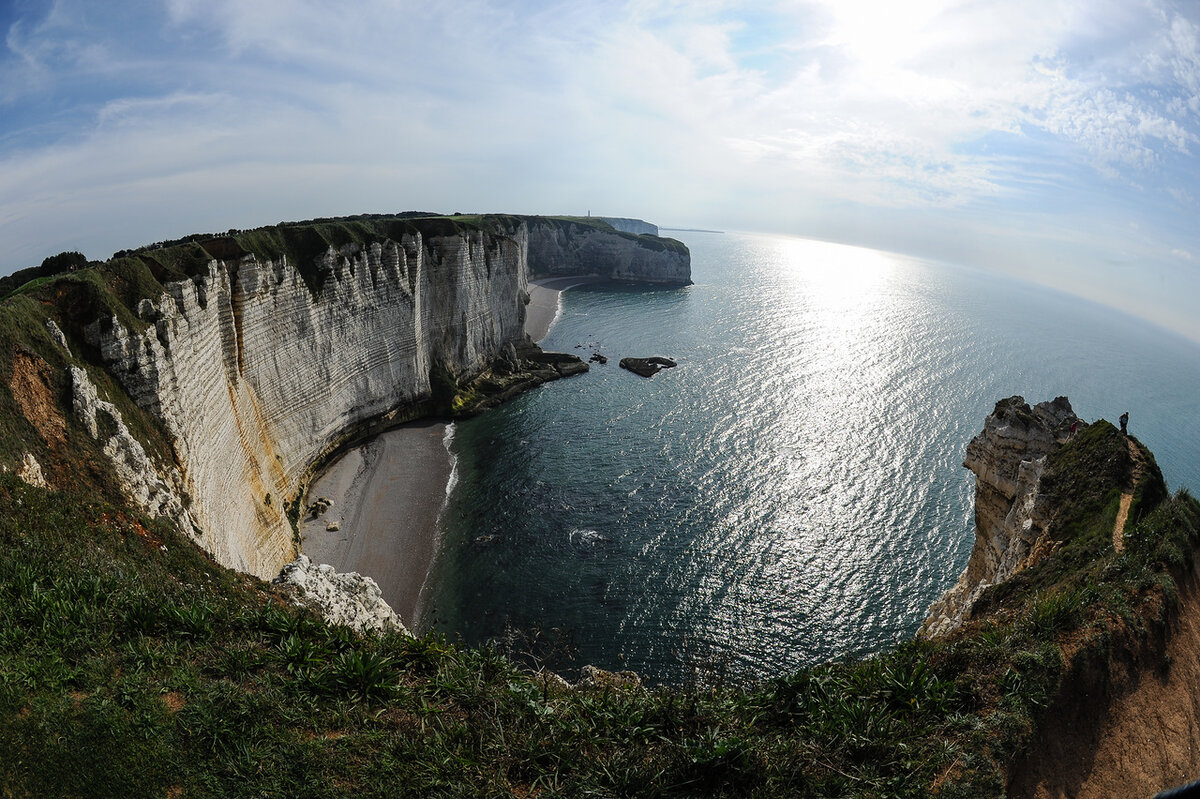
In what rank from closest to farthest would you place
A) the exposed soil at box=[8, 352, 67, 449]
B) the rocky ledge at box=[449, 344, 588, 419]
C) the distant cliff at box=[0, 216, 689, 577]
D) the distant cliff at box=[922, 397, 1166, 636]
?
1. the exposed soil at box=[8, 352, 67, 449]
2. the distant cliff at box=[922, 397, 1166, 636]
3. the distant cliff at box=[0, 216, 689, 577]
4. the rocky ledge at box=[449, 344, 588, 419]

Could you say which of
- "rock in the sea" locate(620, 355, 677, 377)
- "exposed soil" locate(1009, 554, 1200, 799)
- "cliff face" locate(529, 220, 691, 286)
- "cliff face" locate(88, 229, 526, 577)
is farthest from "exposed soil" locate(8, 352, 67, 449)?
"cliff face" locate(529, 220, 691, 286)

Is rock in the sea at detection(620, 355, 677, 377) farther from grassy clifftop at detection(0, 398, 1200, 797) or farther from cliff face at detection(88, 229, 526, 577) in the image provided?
grassy clifftop at detection(0, 398, 1200, 797)

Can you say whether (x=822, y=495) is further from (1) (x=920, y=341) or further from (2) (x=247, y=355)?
(1) (x=920, y=341)

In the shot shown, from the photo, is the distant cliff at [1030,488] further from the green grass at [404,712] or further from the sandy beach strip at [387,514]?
the sandy beach strip at [387,514]

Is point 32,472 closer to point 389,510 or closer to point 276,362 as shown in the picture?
point 276,362

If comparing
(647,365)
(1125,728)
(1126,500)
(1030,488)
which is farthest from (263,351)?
(647,365)

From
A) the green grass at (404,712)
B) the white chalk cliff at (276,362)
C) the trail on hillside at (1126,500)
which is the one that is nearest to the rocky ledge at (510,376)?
the white chalk cliff at (276,362)
